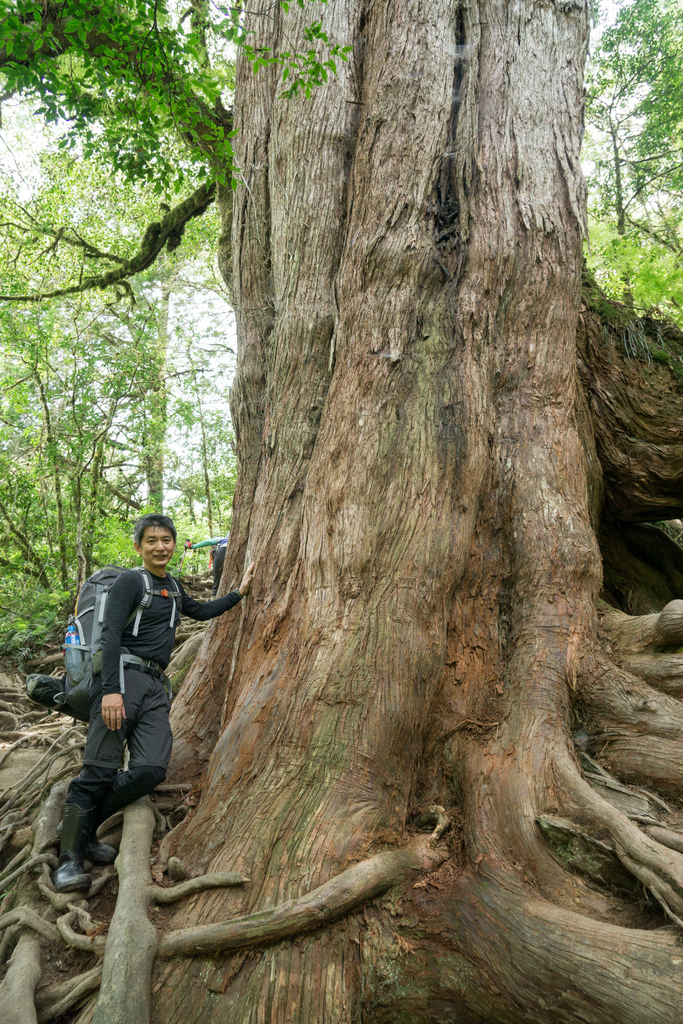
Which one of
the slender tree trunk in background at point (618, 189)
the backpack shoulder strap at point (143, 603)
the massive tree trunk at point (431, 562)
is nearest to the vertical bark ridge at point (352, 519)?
A: the massive tree trunk at point (431, 562)

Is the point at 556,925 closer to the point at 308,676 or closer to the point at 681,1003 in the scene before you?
the point at 681,1003

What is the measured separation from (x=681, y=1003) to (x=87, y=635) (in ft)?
9.86

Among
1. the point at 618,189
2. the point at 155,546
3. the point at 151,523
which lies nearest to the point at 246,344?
the point at 151,523

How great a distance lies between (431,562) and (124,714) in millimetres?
1760

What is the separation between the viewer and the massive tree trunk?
249cm

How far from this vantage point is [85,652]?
3463 mm

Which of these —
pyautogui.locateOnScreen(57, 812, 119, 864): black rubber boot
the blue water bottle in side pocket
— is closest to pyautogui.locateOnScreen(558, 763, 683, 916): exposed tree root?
pyautogui.locateOnScreen(57, 812, 119, 864): black rubber boot

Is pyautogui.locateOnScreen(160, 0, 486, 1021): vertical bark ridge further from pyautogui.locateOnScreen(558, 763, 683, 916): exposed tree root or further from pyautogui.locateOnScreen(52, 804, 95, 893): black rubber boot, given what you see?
pyautogui.locateOnScreen(558, 763, 683, 916): exposed tree root

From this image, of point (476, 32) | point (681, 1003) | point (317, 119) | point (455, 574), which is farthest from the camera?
point (476, 32)

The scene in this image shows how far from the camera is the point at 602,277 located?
1127 centimetres

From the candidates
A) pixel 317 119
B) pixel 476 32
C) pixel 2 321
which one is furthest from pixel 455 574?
pixel 2 321

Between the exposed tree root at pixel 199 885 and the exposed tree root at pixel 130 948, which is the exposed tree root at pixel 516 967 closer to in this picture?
the exposed tree root at pixel 199 885

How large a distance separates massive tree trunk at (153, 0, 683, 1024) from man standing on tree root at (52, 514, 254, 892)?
39 centimetres

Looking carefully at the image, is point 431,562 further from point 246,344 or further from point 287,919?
point 246,344
